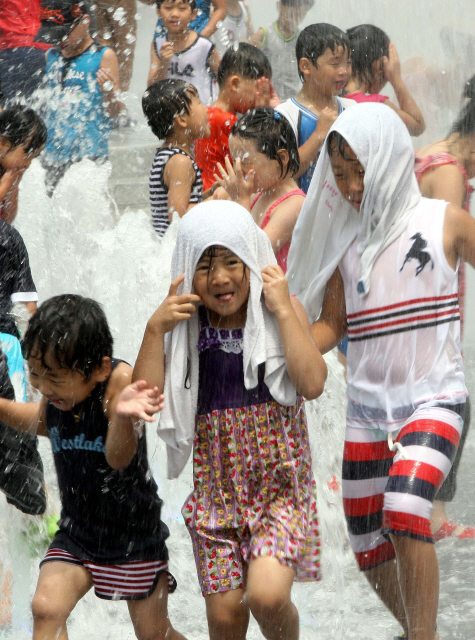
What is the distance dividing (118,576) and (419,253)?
132cm

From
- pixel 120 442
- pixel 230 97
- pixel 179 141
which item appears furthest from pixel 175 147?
pixel 120 442

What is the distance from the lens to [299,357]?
2.59 m

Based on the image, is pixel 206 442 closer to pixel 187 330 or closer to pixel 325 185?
pixel 187 330

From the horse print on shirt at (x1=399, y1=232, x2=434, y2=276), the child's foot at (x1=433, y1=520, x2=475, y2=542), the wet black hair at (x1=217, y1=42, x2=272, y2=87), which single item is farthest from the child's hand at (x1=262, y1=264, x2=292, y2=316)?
the wet black hair at (x1=217, y1=42, x2=272, y2=87)

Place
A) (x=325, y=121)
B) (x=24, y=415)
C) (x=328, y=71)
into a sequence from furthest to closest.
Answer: (x=328, y=71) < (x=325, y=121) < (x=24, y=415)

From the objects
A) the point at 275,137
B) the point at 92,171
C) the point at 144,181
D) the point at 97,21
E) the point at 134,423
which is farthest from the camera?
the point at 97,21

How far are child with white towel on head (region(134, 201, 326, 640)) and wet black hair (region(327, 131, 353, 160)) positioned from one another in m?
0.38

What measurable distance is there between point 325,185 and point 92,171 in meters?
4.00

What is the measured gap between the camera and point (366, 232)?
9.34 feet

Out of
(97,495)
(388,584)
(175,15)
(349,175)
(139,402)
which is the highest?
(175,15)

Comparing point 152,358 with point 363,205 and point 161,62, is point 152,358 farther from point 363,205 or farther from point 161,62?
point 161,62

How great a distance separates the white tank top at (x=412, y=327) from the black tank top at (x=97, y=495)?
29.9 inches

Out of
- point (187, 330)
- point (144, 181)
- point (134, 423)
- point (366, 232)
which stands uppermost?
point (366, 232)

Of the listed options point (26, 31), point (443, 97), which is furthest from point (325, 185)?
point (443, 97)
